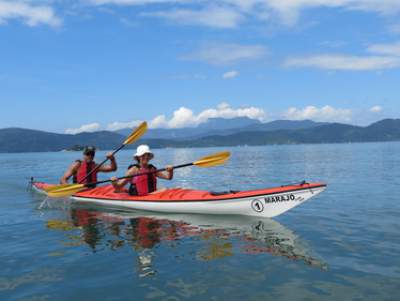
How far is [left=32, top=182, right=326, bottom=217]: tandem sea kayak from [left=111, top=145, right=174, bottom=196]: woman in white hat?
15.2 inches

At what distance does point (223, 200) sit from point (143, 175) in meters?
3.46

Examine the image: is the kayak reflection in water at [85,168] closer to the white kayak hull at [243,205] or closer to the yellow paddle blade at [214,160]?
the white kayak hull at [243,205]

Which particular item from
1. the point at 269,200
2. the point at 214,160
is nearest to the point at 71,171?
the point at 214,160

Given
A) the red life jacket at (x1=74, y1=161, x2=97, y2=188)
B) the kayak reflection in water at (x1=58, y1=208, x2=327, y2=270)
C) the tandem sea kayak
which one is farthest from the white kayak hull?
the red life jacket at (x1=74, y1=161, x2=97, y2=188)

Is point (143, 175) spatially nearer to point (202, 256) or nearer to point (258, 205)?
point (258, 205)

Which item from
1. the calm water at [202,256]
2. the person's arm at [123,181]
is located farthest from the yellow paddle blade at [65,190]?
the person's arm at [123,181]

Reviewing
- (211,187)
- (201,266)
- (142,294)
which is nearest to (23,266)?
(142,294)

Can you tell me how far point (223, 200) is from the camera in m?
12.9

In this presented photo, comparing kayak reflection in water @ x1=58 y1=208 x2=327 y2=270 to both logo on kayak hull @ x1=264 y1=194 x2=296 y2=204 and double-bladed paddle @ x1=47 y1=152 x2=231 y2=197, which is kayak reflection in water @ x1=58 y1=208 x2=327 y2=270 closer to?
logo on kayak hull @ x1=264 y1=194 x2=296 y2=204

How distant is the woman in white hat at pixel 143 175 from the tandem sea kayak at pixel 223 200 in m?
0.39

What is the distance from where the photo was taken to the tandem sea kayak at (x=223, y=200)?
38.6 feet

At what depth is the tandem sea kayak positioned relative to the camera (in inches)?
463

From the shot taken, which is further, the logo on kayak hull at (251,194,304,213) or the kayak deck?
the kayak deck

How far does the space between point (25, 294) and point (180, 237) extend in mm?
4570
